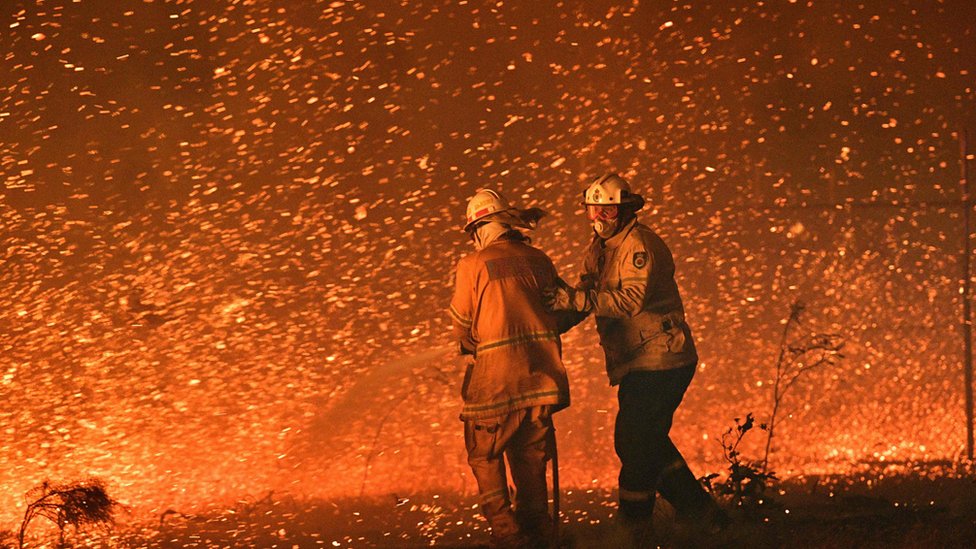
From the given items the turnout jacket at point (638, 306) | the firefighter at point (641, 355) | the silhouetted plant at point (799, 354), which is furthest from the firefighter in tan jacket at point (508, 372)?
the silhouetted plant at point (799, 354)

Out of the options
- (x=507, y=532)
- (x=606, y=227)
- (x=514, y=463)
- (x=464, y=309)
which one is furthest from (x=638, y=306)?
(x=507, y=532)

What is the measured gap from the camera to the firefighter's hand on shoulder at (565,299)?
14.5ft

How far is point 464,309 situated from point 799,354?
8.23 ft

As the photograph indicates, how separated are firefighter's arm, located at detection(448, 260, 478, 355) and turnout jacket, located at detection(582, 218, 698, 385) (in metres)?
0.46

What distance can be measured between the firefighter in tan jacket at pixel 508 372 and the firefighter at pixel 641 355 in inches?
5.3

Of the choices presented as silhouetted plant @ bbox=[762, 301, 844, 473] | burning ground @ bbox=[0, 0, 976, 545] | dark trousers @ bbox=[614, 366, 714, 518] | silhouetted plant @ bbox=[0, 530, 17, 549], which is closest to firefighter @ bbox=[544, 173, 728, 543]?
dark trousers @ bbox=[614, 366, 714, 518]

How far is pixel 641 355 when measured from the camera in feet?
15.0

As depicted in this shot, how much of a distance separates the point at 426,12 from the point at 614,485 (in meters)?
2.74

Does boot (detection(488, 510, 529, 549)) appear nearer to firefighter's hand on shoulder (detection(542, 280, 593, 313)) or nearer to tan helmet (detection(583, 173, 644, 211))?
firefighter's hand on shoulder (detection(542, 280, 593, 313))

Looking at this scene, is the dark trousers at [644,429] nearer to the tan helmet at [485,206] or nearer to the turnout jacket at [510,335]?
the turnout jacket at [510,335]

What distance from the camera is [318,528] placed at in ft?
17.4

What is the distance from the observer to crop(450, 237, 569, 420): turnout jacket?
4363 millimetres

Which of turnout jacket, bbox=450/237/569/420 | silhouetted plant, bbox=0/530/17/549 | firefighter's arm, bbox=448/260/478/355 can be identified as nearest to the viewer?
turnout jacket, bbox=450/237/569/420

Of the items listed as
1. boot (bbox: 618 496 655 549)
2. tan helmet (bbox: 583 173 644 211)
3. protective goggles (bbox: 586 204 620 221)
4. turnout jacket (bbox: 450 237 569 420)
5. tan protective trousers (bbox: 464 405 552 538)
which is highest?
tan helmet (bbox: 583 173 644 211)
